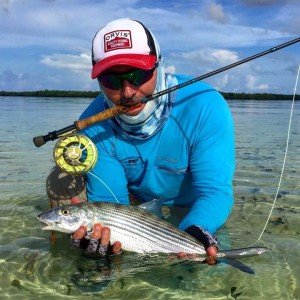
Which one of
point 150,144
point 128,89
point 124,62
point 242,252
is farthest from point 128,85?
point 242,252

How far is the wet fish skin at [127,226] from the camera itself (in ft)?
11.8

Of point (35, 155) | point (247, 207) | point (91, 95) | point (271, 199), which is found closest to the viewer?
point (247, 207)

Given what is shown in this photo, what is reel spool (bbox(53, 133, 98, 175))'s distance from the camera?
405 cm

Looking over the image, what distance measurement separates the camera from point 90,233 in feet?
11.9

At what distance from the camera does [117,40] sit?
377cm

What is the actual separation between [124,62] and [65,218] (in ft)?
4.39

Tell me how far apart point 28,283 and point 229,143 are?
2106 millimetres

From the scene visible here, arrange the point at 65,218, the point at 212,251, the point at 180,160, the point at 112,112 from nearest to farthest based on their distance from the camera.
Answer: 1. the point at 212,251
2. the point at 65,218
3. the point at 112,112
4. the point at 180,160

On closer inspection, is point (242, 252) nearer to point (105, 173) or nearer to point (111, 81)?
point (105, 173)

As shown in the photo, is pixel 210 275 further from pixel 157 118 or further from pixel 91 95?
pixel 91 95

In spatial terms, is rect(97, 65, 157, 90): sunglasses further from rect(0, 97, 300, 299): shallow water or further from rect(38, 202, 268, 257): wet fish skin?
rect(0, 97, 300, 299): shallow water

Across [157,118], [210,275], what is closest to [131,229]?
[210,275]

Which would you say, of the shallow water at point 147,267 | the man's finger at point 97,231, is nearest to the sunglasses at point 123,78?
the man's finger at point 97,231

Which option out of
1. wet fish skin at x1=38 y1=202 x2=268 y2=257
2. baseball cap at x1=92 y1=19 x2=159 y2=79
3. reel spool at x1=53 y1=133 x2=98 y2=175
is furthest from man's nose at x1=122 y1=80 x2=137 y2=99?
wet fish skin at x1=38 y1=202 x2=268 y2=257
